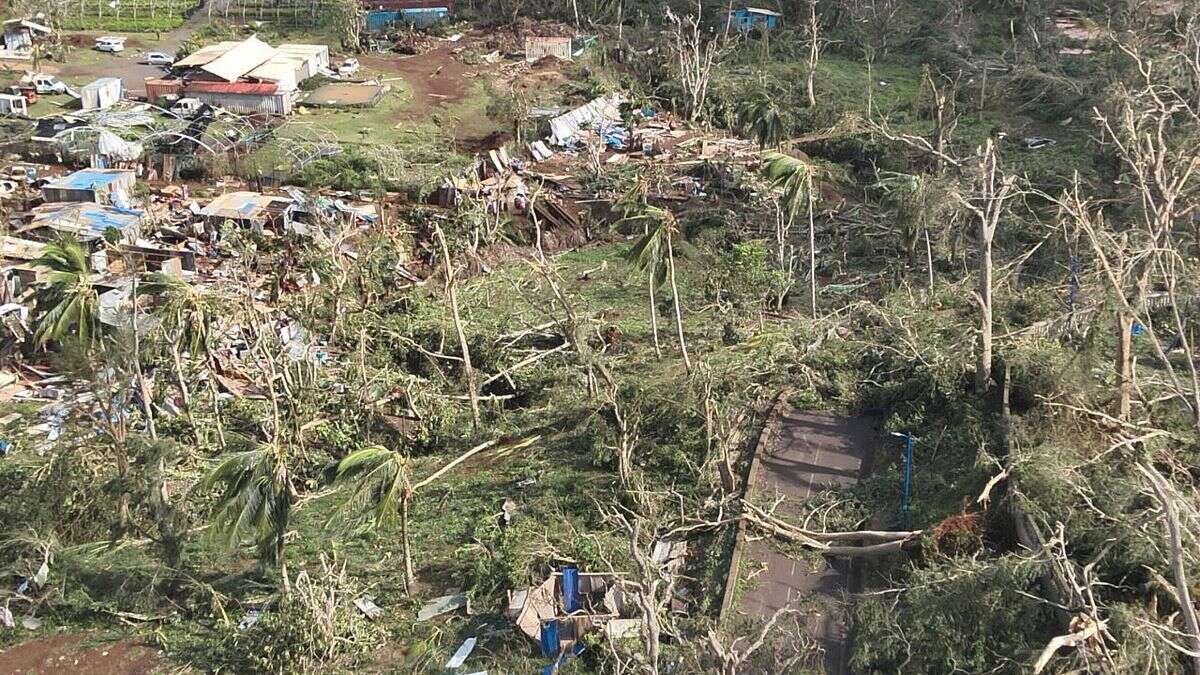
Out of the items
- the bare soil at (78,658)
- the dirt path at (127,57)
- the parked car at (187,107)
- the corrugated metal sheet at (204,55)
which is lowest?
the bare soil at (78,658)

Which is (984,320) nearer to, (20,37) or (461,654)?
(461,654)

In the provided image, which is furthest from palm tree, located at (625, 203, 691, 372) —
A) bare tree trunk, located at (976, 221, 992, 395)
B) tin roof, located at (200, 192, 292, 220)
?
tin roof, located at (200, 192, 292, 220)

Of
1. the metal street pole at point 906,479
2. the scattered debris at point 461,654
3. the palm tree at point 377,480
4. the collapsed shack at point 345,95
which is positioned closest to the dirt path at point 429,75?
the collapsed shack at point 345,95

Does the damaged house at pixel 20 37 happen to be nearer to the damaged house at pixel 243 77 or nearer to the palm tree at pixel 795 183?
the damaged house at pixel 243 77

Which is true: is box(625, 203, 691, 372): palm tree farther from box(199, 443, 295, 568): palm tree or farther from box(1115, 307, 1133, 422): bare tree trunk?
box(199, 443, 295, 568): palm tree

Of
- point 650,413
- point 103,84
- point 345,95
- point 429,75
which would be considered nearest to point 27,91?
point 103,84
